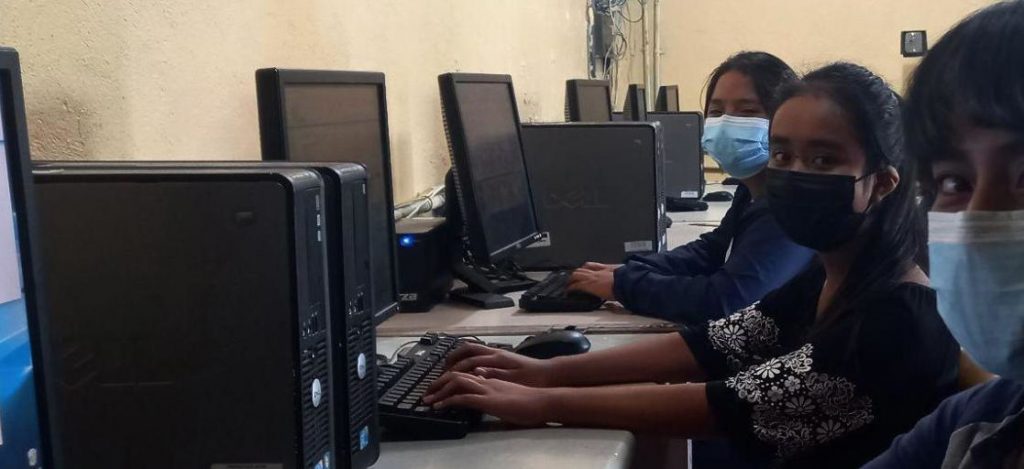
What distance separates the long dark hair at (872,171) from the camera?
4.43 ft

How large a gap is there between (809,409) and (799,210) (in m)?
0.31

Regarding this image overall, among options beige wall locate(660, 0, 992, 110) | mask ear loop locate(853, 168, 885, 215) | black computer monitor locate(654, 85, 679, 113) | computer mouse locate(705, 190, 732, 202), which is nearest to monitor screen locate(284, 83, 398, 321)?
mask ear loop locate(853, 168, 885, 215)

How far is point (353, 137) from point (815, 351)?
71 centimetres

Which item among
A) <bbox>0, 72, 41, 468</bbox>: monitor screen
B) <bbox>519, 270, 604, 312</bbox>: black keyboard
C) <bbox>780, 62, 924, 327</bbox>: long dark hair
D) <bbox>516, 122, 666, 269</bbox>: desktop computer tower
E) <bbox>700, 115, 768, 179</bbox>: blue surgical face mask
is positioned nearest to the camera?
<bbox>0, 72, 41, 468</bbox>: monitor screen

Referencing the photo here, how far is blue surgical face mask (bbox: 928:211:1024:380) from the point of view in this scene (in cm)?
89

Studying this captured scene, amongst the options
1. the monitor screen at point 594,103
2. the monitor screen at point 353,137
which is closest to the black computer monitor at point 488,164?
the monitor screen at point 353,137

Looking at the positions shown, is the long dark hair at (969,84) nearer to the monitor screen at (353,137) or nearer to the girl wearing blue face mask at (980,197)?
the girl wearing blue face mask at (980,197)

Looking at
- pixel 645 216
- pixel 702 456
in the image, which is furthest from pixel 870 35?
pixel 702 456

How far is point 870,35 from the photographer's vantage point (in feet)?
20.3


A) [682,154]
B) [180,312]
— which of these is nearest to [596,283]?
[180,312]

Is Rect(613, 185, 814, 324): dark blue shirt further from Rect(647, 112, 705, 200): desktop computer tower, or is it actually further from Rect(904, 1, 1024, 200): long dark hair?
Rect(647, 112, 705, 200): desktop computer tower

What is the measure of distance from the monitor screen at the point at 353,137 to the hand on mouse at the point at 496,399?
0.49 ft

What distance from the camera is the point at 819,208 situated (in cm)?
143

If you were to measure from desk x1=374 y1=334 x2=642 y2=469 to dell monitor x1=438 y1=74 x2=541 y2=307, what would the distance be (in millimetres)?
650
